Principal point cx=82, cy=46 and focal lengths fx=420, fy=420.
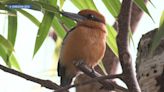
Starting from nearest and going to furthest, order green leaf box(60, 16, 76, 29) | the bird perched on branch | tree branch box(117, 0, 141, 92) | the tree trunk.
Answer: tree branch box(117, 0, 141, 92) < the tree trunk < green leaf box(60, 16, 76, 29) < the bird perched on branch

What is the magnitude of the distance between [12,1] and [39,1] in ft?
0.22

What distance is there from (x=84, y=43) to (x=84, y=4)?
0.41ft

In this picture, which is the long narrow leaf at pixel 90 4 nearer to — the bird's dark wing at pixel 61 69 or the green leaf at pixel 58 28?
the green leaf at pixel 58 28

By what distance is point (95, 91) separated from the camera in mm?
1291

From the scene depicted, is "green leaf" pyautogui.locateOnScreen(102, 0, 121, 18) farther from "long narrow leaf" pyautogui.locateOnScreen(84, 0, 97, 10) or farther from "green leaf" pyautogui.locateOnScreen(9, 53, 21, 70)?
"green leaf" pyautogui.locateOnScreen(9, 53, 21, 70)

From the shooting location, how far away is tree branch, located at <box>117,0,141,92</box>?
23.6 inches

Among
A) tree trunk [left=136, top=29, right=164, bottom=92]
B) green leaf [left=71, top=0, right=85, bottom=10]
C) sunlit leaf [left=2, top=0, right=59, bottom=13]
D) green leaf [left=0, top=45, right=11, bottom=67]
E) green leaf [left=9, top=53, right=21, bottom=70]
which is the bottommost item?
green leaf [left=9, top=53, right=21, bottom=70]

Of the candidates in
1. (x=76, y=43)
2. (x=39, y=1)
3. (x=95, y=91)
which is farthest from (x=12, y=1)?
(x=95, y=91)

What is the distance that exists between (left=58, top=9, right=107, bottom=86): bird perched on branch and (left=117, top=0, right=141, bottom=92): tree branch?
61 centimetres

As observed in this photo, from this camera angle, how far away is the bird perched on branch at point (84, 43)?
4.10 feet

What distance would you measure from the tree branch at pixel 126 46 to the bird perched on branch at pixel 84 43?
0.61 meters

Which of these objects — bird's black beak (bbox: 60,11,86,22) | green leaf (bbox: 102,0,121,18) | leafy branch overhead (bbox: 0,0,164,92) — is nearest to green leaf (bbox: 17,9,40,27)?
leafy branch overhead (bbox: 0,0,164,92)

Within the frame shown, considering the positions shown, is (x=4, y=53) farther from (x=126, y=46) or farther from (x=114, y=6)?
(x=126, y=46)

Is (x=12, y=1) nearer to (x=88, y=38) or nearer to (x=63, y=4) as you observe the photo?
(x=63, y=4)
